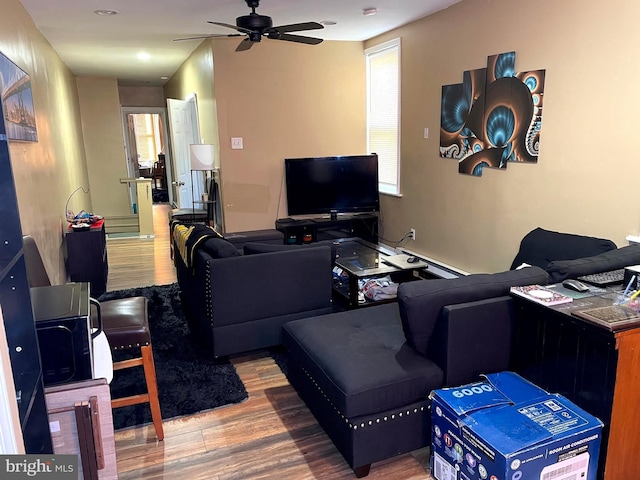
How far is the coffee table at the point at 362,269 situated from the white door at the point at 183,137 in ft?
9.93

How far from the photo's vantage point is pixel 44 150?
402cm

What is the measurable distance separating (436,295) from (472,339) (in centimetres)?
26

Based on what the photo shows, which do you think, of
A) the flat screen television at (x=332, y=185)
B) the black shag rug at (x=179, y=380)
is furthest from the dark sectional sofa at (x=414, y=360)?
the flat screen television at (x=332, y=185)

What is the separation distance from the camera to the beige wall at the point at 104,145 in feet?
25.5

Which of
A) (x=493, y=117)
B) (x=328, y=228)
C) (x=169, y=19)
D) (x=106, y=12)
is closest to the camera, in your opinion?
(x=493, y=117)

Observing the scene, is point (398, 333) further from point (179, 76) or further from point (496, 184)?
point (179, 76)

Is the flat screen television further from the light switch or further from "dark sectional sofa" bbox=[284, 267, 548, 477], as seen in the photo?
"dark sectional sofa" bbox=[284, 267, 548, 477]

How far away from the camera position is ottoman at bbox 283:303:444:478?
195 centimetres

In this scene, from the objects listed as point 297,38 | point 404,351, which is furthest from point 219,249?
point 297,38

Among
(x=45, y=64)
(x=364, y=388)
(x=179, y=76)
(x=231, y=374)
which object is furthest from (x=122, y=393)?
(x=179, y=76)

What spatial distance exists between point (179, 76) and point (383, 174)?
4.03 metres

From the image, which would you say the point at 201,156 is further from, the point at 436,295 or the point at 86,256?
the point at 436,295

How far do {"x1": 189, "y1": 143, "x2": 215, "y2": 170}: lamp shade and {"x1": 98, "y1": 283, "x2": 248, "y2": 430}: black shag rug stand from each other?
2.18 metres

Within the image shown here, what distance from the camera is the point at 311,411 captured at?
2369mm
